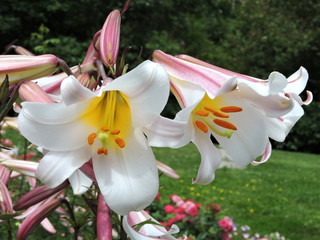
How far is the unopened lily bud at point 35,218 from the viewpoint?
831mm

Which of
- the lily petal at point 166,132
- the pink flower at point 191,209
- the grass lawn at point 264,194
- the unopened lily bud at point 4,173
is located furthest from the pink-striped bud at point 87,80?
the grass lawn at point 264,194

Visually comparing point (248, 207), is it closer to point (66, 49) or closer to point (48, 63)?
point (48, 63)

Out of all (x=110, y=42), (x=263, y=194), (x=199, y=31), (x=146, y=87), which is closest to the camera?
(x=146, y=87)

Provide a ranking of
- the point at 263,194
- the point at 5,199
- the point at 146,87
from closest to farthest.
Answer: the point at 146,87, the point at 5,199, the point at 263,194

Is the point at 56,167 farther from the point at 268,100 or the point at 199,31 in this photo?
the point at 199,31

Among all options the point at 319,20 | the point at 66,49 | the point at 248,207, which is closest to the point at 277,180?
the point at 248,207

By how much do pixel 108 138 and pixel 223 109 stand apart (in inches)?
6.2

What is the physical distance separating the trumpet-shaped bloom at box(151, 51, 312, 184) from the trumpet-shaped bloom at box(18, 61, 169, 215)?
0.03 meters

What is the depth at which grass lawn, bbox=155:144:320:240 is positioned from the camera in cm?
409

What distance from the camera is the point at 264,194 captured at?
515 cm

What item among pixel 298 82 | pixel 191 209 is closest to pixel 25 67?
pixel 298 82

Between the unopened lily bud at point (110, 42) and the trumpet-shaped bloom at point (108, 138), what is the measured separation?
2.3 inches

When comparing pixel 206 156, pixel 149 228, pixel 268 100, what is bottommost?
pixel 149 228

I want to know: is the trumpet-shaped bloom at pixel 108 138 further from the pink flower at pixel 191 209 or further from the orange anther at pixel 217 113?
the pink flower at pixel 191 209
